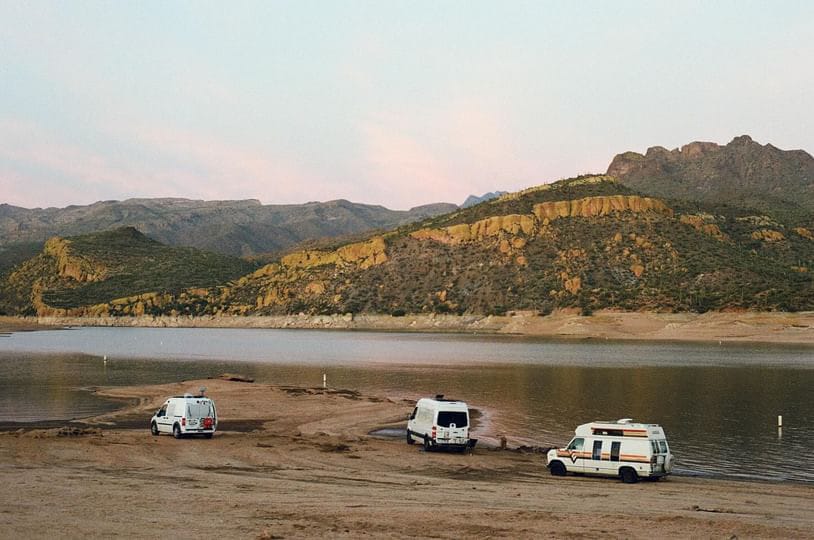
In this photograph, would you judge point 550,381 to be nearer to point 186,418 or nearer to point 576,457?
point 186,418

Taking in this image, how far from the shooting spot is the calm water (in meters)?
33.1

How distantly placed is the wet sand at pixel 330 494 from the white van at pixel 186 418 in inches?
19.5

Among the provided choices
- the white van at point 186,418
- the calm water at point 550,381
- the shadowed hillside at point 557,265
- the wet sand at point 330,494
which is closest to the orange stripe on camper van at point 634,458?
the wet sand at point 330,494

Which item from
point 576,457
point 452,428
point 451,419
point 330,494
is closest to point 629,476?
point 576,457

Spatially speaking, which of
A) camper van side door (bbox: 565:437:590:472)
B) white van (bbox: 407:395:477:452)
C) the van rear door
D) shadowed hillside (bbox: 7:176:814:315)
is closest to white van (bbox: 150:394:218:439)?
white van (bbox: 407:395:477:452)

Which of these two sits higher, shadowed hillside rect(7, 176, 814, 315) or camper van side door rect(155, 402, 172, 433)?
shadowed hillside rect(7, 176, 814, 315)

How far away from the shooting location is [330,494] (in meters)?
18.3

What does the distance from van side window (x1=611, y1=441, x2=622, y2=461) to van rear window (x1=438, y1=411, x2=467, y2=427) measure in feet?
20.7

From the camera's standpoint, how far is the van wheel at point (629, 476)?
74.6ft

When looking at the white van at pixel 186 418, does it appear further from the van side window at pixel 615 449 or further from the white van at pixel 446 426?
the van side window at pixel 615 449

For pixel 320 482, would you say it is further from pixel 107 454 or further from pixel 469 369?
pixel 469 369

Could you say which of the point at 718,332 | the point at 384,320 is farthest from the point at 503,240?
the point at 718,332

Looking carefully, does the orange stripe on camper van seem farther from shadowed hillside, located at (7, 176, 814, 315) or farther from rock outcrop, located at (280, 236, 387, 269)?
rock outcrop, located at (280, 236, 387, 269)

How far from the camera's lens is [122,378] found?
59.2m
